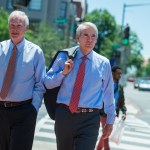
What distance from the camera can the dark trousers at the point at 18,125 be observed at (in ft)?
15.2

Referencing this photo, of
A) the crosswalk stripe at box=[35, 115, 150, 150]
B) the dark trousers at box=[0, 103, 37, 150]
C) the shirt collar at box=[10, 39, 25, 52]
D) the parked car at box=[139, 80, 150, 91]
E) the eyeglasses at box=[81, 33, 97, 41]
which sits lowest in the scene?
the parked car at box=[139, 80, 150, 91]

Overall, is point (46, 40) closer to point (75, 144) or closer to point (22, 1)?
point (22, 1)

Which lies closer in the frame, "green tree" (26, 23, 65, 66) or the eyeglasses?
the eyeglasses

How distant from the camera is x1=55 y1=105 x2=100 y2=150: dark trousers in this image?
15.2 ft

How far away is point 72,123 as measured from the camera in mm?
4621

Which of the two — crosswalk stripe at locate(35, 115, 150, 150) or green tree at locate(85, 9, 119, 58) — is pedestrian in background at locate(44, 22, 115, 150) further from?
green tree at locate(85, 9, 119, 58)

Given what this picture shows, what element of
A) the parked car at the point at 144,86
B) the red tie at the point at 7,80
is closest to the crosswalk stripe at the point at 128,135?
the red tie at the point at 7,80

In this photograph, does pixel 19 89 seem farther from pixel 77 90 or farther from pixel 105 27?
pixel 105 27

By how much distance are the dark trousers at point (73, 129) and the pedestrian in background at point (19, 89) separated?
0.88ft

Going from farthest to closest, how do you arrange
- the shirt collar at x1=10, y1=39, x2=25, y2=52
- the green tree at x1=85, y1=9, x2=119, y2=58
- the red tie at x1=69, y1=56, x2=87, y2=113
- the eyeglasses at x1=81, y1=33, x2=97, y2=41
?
the green tree at x1=85, y1=9, x2=119, y2=58 → the shirt collar at x1=10, y1=39, x2=25, y2=52 → the eyeglasses at x1=81, y1=33, x2=97, y2=41 → the red tie at x1=69, y1=56, x2=87, y2=113

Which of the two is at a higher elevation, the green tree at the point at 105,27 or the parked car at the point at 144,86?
the green tree at the point at 105,27

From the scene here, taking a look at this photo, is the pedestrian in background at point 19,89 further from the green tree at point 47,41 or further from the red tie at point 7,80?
the green tree at point 47,41

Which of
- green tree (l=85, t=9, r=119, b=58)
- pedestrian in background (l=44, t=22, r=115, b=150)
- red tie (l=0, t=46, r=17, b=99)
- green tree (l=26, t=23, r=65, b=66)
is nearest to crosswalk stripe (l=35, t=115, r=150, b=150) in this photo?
pedestrian in background (l=44, t=22, r=115, b=150)

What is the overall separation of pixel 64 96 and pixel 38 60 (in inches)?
18.0
